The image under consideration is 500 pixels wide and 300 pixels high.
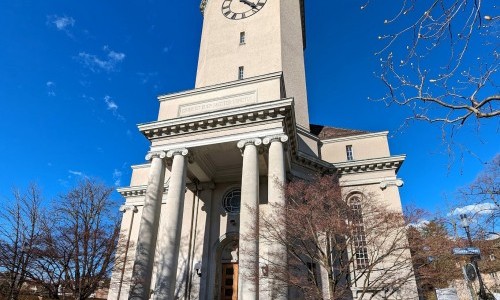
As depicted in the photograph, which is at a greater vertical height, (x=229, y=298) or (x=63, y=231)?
(x=63, y=231)

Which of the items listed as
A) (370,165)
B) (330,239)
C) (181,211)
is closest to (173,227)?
(181,211)

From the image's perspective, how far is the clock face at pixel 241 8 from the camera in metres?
27.3

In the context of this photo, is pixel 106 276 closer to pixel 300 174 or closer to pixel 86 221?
pixel 86 221

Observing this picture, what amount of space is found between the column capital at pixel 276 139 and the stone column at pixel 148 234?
A: 612 centimetres

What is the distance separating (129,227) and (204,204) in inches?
324

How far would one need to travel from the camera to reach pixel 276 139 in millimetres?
16953

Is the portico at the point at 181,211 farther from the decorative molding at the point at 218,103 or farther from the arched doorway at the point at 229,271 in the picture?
the arched doorway at the point at 229,271

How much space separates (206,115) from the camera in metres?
18.3

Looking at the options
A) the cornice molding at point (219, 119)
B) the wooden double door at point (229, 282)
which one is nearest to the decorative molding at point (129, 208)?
the cornice molding at point (219, 119)

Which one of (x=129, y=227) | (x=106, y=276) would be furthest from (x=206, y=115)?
(x=129, y=227)

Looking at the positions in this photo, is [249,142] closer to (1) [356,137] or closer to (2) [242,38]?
(1) [356,137]

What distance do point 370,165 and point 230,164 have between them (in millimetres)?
9924

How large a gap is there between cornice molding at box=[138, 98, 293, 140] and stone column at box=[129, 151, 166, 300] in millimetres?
1452

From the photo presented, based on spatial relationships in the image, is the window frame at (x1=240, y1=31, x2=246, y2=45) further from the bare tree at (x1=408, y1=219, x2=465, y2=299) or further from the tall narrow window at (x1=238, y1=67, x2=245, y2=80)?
the bare tree at (x1=408, y1=219, x2=465, y2=299)
